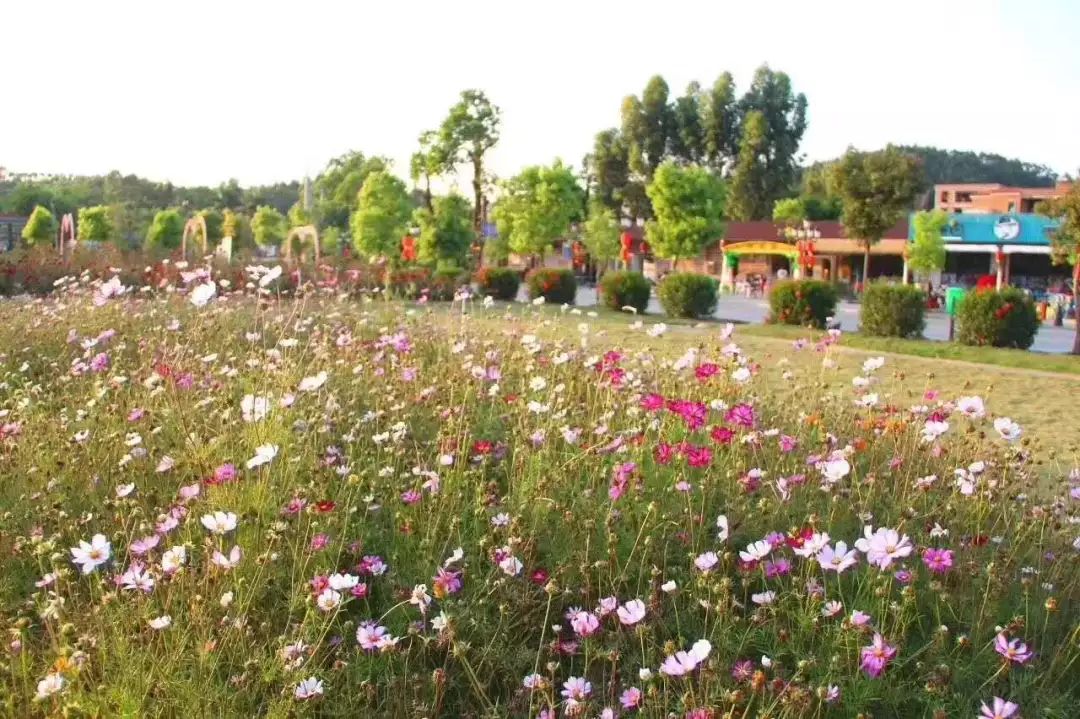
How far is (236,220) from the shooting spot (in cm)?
5662

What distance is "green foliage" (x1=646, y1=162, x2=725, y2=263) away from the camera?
3772cm

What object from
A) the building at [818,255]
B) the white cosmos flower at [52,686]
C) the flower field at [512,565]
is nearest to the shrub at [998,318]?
the flower field at [512,565]

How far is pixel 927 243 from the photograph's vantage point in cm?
3625

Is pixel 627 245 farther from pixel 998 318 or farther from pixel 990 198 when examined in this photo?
pixel 998 318

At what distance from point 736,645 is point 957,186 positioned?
59.9 m

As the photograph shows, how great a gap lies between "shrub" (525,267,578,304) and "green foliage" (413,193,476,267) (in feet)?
34.0

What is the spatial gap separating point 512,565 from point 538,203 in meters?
38.8

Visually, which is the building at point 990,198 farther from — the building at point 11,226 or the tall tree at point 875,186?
the building at point 11,226

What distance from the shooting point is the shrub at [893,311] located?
1648 cm

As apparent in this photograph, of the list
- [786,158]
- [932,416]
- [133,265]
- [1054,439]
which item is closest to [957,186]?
[786,158]

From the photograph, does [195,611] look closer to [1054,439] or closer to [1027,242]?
[1054,439]

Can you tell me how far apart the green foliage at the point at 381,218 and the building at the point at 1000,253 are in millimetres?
20088

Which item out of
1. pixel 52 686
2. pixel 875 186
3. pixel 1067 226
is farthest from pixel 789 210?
pixel 52 686

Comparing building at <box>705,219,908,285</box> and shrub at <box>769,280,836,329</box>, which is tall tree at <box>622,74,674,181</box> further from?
shrub at <box>769,280,836,329</box>
